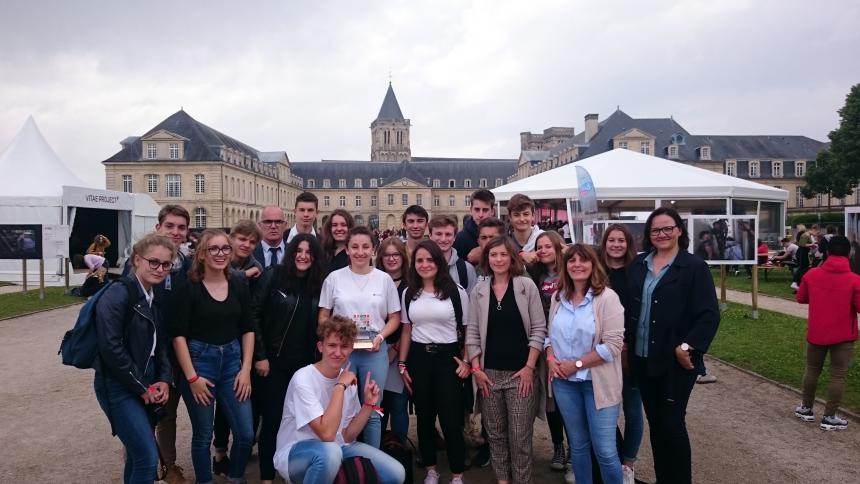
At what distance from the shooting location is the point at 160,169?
5388 cm

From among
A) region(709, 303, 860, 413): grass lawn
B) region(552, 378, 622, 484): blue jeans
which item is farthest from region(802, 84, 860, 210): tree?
region(552, 378, 622, 484): blue jeans

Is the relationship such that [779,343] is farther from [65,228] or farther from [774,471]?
[65,228]

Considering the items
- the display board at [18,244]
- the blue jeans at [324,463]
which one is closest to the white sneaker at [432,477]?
the blue jeans at [324,463]

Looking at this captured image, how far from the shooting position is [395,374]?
13.3ft

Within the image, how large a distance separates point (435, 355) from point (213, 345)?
146cm

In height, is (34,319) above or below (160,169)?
below

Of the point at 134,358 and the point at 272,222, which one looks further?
the point at 272,222

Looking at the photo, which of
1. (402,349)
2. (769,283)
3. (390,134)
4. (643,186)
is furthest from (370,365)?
(390,134)

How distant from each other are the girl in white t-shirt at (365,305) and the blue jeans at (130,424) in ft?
3.98

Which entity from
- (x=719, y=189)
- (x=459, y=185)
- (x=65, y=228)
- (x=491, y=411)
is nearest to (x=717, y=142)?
(x=459, y=185)

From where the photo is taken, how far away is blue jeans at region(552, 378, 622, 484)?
3338mm

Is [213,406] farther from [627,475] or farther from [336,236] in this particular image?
[627,475]

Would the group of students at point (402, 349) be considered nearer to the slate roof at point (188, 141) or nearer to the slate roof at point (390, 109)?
the slate roof at point (188, 141)

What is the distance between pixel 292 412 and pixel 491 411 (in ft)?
4.32
